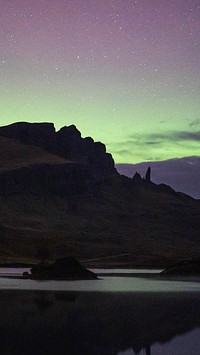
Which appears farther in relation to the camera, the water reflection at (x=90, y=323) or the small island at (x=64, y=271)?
the small island at (x=64, y=271)

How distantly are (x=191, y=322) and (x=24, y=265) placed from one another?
13574 centimetres

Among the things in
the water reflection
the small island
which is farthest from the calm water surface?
the small island

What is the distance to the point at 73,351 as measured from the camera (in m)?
26.2

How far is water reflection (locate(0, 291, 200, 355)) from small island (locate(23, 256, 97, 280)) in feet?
139

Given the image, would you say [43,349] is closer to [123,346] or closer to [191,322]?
[123,346]

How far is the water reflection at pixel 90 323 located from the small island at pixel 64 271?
42417 mm

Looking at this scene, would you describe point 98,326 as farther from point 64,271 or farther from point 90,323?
point 64,271

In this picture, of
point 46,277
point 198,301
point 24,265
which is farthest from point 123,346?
point 24,265

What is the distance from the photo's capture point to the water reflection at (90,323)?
27750 mm

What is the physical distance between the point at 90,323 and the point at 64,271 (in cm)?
6342

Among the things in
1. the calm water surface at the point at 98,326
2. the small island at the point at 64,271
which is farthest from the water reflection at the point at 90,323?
the small island at the point at 64,271

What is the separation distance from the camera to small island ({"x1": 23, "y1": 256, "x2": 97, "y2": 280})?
9781 centimetres

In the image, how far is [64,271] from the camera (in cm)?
9850

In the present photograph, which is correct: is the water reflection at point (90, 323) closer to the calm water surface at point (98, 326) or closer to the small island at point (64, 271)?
the calm water surface at point (98, 326)
